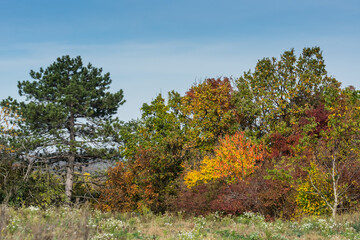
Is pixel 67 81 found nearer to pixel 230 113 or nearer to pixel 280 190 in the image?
pixel 230 113

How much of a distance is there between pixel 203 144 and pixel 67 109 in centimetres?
951

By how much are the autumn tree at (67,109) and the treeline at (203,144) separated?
8 centimetres

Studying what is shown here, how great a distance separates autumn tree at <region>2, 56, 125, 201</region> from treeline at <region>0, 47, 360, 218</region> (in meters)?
0.08

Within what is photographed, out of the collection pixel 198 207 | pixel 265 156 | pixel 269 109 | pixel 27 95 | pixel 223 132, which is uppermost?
pixel 27 95

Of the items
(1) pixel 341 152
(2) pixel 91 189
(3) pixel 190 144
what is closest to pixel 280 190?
(1) pixel 341 152

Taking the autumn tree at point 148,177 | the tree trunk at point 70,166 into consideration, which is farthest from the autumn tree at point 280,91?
the tree trunk at point 70,166

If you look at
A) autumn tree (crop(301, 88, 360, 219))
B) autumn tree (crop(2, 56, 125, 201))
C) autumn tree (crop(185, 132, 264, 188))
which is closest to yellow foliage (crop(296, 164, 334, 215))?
autumn tree (crop(301, 88, 360, 219))

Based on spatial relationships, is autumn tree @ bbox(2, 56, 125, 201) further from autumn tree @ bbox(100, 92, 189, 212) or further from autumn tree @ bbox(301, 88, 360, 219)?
autumn tree @ bbox(301, 88, 360, 219)

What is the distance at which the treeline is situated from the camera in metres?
15.6

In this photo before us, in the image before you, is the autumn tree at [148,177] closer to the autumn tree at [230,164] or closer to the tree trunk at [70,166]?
the autumn tree at [230,164]

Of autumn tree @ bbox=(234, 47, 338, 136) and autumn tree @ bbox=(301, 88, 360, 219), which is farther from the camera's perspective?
autumn tree @ bbox=(234, 47, 338, 136)

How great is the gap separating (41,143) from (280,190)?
16.2m

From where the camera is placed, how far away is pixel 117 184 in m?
21.0

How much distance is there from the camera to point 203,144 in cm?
2397
